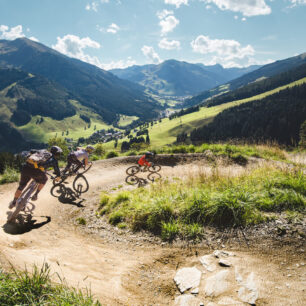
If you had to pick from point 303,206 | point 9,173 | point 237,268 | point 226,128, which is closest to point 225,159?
point 303,206

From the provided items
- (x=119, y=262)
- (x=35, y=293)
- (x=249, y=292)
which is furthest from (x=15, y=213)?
(x=249, y=292)

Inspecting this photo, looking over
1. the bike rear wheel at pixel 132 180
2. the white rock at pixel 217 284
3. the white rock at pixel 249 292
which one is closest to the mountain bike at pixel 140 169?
the bike rear wheel at pixel 132 180

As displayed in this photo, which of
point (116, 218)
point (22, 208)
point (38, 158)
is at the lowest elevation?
point (116, 218)

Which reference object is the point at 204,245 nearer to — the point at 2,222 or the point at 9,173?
the point at 2,222

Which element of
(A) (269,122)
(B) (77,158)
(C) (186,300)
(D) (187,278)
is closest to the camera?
(C) (186,300)

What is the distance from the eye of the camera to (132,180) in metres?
14.1

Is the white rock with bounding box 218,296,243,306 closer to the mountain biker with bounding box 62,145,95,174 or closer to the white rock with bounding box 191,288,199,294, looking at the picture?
the white rock with bounding box 191,288,199,294

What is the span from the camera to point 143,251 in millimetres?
5613

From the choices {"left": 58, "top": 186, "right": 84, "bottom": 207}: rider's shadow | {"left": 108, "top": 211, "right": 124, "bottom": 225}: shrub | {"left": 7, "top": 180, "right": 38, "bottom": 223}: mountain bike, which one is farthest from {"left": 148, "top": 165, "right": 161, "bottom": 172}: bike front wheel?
{"left": 7, "top": 180, "right": 38, "bottom": 223}: mountain bike

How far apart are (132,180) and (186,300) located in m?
10.8

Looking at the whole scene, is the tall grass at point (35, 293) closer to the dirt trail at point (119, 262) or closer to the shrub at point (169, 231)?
the dirt trail at point (119, 262)

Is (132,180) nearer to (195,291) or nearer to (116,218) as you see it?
(116,218)

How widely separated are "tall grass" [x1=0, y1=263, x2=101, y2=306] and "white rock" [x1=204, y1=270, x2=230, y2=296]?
2093 millimetres

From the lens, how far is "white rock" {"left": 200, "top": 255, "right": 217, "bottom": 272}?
4.27m
